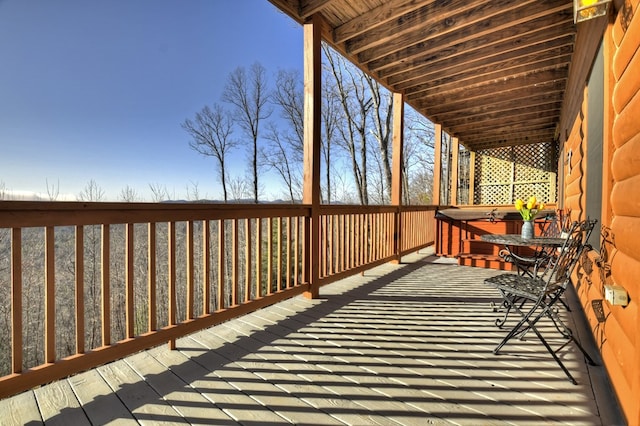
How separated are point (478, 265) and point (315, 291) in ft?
9.68

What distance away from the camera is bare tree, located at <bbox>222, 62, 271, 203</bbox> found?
14.5m

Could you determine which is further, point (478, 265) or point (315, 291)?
point (478, 265)

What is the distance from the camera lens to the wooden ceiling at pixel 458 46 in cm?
310

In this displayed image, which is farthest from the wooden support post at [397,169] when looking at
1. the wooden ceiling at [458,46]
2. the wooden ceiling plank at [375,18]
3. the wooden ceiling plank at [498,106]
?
the wooden ceiling plank at [375,18]

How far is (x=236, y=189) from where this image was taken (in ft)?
45.7

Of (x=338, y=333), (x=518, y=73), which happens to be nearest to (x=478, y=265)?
(x=518, y=73)

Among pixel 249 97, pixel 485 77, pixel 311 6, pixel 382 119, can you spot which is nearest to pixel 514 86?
pixel 485 77

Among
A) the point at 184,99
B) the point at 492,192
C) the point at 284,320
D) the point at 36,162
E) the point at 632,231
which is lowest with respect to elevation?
the point at 284,320

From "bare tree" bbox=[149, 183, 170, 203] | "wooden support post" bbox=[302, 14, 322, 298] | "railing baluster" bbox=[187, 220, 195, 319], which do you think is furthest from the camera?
"bare tree" bbox=[149, 183, 170, 203]

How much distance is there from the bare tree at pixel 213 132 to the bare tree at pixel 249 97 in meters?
0.66

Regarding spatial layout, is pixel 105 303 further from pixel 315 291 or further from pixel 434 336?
pixel 434 336

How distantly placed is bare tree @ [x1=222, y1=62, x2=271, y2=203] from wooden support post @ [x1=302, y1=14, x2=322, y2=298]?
11677 mm

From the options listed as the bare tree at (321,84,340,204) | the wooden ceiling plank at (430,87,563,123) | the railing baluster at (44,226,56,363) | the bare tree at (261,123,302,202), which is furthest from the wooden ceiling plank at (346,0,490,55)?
the bare tree at (261,123,302,202)

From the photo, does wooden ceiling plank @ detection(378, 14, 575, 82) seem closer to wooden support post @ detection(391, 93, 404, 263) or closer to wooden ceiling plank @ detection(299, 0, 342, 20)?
wooden support post @ detection(391, 93, 404, 263)
